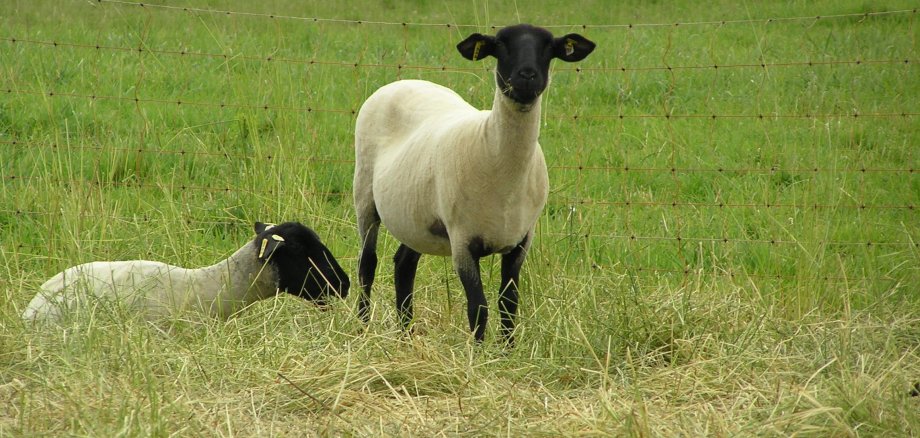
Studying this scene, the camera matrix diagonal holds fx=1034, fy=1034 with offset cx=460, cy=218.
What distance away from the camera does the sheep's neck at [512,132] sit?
4.90m

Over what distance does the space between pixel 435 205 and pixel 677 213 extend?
7.68 feet

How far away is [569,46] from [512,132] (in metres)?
0.51

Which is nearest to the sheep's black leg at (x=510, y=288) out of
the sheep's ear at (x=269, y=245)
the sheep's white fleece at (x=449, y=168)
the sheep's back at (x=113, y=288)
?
the sheep's white fleece at (x=449, y=168)

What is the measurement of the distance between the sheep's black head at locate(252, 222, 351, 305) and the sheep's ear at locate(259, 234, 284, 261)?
0.02 metres

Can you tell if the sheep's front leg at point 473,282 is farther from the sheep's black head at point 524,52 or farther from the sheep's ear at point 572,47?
the sheep's ear at point 572,47

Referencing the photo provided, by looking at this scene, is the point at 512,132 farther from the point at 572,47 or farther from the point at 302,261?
the point at 302,261

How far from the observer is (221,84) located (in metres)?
10.2

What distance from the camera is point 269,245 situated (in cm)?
564

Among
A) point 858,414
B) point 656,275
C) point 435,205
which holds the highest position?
point 435,205

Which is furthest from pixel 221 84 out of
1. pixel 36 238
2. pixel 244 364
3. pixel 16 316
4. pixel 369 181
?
pixel 244 364

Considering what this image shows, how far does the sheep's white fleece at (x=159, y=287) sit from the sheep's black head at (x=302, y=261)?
0.08 meters

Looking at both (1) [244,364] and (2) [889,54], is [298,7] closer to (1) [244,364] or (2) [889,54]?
(2) [889,54]

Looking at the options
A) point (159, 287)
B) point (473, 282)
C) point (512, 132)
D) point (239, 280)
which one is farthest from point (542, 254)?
point (159, 287)

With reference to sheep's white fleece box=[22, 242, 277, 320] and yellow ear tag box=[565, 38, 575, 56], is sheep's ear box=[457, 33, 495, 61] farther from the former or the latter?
sheep's white fleece box=[22, 242, 277, 320]
